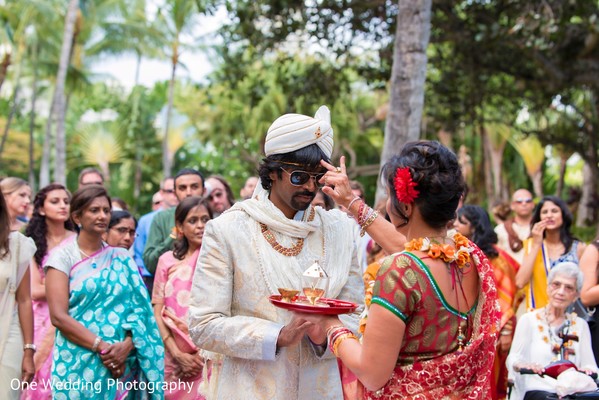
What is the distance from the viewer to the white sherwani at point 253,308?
3662 mm

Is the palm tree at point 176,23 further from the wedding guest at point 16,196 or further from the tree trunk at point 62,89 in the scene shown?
the wedding guest at point 16,196

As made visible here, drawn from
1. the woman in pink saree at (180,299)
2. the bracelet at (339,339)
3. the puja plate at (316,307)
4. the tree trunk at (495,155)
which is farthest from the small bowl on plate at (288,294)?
the tree trunk at (495,155)

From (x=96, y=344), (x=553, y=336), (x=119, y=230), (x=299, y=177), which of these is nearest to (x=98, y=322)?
(x=96, y=344)

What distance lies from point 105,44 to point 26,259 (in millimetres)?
32130

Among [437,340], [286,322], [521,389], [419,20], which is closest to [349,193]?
[286,322]

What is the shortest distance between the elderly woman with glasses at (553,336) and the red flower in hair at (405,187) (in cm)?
354

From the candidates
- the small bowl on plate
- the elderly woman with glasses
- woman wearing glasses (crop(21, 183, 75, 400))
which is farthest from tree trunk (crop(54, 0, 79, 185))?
the small bowl on plate

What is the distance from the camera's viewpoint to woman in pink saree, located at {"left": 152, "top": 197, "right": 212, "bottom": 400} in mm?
5914

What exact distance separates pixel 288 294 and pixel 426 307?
0.60 metres

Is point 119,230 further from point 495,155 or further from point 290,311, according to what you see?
point 495,155

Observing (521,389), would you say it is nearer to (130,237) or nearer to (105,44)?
(130,237)

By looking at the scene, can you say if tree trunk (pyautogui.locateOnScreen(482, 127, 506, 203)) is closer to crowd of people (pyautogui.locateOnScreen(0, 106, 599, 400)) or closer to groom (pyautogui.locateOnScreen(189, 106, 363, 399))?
crowd of people (pyautogui.locateOnScreen(0, 106, 599, 400))

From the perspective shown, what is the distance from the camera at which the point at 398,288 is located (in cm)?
305

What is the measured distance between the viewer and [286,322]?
3783 mm
